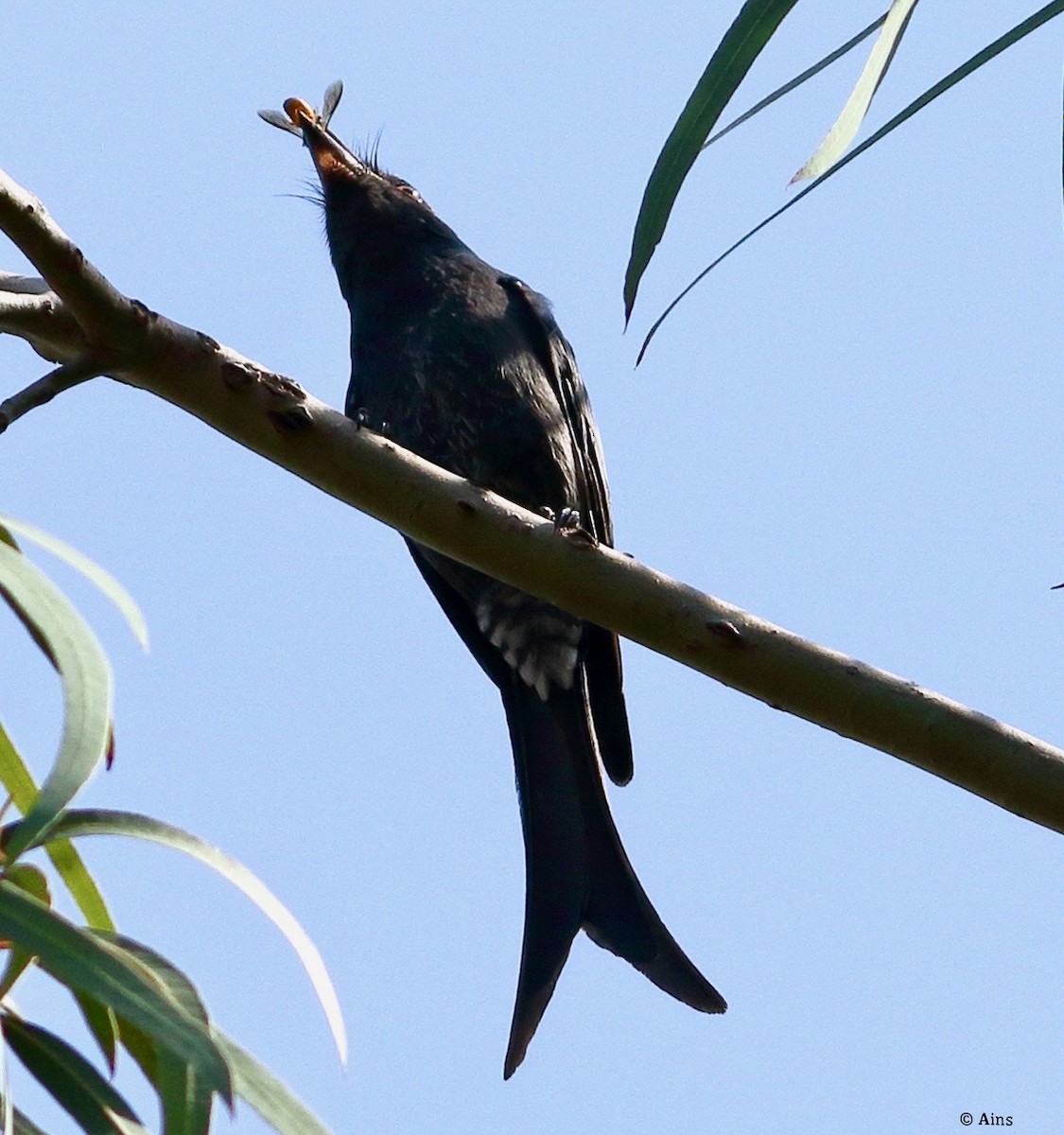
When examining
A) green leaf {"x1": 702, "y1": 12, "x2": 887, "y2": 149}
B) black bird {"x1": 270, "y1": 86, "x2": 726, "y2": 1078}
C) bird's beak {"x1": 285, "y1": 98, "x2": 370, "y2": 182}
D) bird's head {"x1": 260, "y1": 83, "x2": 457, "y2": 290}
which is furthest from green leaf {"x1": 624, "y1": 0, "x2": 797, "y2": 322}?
bird's beak {"x1": 285, "y1": 98, "x2": 370, "y2": 182}

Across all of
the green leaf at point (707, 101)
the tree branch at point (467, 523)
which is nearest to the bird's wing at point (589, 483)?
the tree branch at point (467, 523)

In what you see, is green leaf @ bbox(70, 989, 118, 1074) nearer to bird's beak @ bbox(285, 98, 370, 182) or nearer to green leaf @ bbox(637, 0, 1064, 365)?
green leaf @ bbox(637, 0, 1064, 365)

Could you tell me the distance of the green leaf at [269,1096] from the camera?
1.89 m

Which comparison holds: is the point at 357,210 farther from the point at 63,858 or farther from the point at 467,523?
the point at 63,858

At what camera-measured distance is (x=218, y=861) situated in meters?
1.92

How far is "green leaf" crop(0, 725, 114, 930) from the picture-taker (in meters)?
2.16

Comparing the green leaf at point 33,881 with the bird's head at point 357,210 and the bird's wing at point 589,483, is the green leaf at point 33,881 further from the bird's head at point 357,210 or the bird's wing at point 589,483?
the bird's head at point 357,210

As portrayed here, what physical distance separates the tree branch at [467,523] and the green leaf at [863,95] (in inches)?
22.9

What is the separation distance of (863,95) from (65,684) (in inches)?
49.5

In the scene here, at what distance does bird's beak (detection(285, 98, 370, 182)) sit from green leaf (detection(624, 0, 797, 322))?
8.45ft

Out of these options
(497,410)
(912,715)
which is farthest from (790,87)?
(497,410)

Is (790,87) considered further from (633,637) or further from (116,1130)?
(116,1130)

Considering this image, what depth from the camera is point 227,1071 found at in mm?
1514

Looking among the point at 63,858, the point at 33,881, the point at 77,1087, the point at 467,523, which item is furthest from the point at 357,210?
the point at 77,1087
